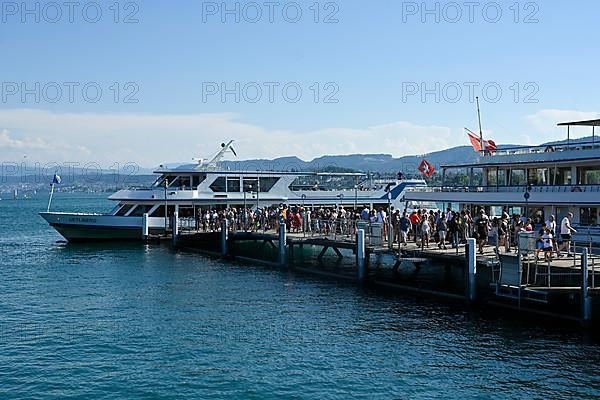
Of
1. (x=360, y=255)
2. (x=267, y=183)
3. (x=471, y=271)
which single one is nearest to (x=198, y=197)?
(x=267, y=183)

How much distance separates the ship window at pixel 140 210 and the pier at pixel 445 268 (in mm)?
4288

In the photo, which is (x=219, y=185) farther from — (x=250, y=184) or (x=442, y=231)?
(x=442, y=231)

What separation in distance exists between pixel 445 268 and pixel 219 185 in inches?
1038

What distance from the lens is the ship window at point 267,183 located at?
5984cm

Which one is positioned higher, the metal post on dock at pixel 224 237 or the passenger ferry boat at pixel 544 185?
the passenger ferry boat at pixel 544 185

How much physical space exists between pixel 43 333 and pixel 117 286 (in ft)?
32.9

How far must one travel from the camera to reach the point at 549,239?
25109 mm

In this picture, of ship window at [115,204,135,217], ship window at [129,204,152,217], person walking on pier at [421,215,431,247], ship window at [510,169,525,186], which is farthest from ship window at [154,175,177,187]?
person walking on pier at [421,215,431,247]

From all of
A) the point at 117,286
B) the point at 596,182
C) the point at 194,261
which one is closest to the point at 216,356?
the point at 117,286

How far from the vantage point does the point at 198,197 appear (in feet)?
185

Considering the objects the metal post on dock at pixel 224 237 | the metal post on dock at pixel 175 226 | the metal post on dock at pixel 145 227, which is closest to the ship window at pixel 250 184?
the metal post on dock at pixel 175 226

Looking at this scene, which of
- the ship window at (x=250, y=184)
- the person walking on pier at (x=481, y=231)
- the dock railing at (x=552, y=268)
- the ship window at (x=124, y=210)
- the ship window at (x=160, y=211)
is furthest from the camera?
the ship window at (x=250, y=184)

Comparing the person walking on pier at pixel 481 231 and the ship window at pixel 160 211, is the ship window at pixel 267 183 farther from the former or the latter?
the person walking on pier at pixel 481 231

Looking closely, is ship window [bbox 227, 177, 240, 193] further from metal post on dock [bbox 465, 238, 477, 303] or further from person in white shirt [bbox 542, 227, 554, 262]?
person in white shirt [bbox 542, 227, 554, 262]
